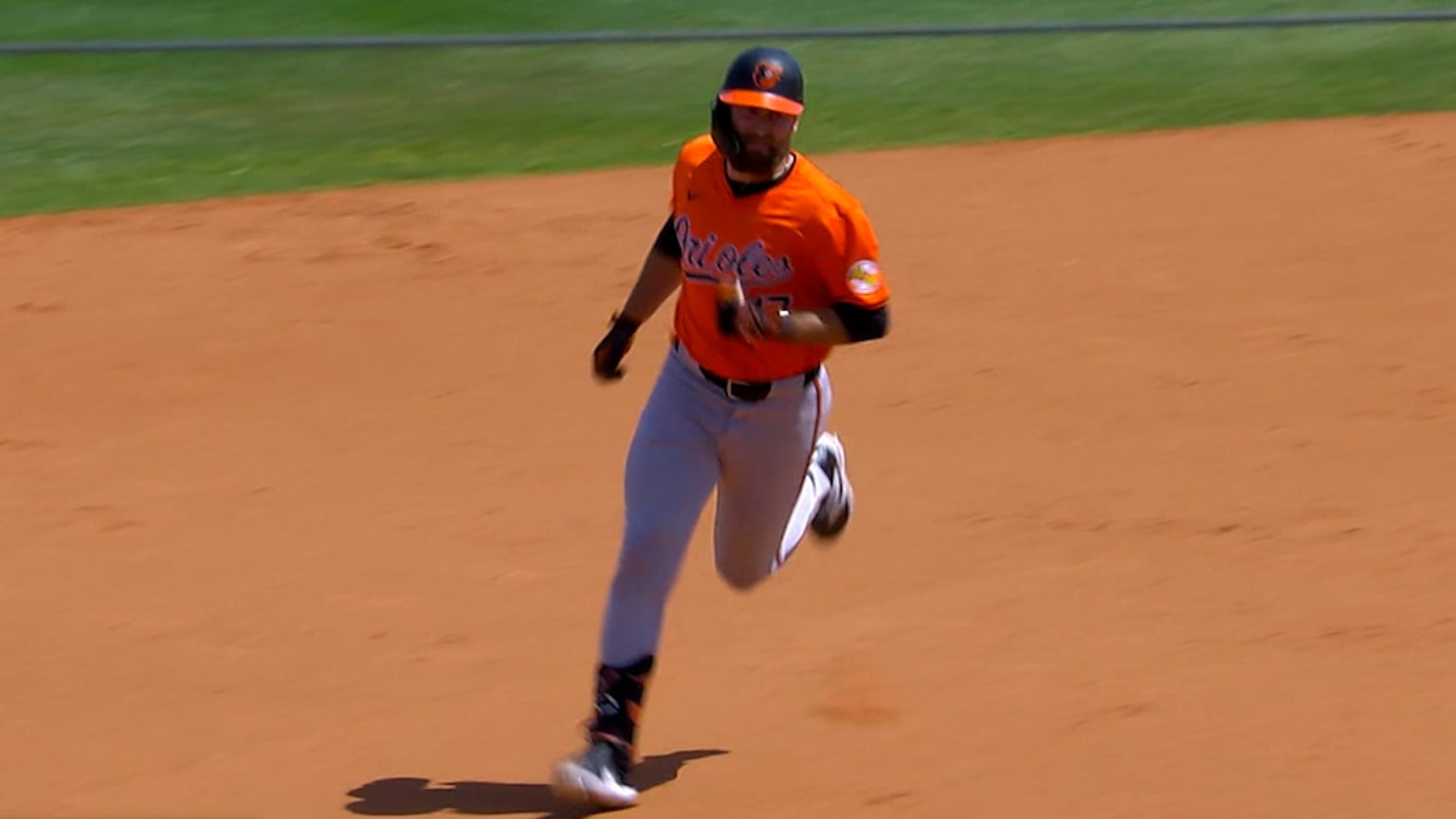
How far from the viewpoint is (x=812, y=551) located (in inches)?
295

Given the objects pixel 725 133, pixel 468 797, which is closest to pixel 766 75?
pixel 725 133

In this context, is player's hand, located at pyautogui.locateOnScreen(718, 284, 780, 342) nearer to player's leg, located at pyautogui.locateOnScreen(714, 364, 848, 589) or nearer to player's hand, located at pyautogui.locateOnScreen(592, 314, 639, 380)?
player's leg, located at pyautogui.locateOnScreen(714, 364, 848, 589)

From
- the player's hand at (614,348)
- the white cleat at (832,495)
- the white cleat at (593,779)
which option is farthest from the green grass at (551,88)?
the white cleat at (593,779)

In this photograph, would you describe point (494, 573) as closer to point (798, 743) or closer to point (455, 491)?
point (455, 491)

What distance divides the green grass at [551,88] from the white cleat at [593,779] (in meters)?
7.13

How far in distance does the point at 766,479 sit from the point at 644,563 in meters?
0.47

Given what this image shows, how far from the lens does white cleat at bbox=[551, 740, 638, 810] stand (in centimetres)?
545

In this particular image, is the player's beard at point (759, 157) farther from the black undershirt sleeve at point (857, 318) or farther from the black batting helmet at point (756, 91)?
the black undershirt sleeve at point (857, 318)

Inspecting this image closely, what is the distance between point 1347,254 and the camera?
1077 cm

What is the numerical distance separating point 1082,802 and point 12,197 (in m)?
8.17

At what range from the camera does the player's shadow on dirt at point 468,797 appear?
18.2 feet

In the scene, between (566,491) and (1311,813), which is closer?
(1311,813)

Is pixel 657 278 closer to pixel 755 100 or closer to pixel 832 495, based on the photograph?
pixel 755 100

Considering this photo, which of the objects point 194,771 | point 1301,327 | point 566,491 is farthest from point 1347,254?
point 194,771
